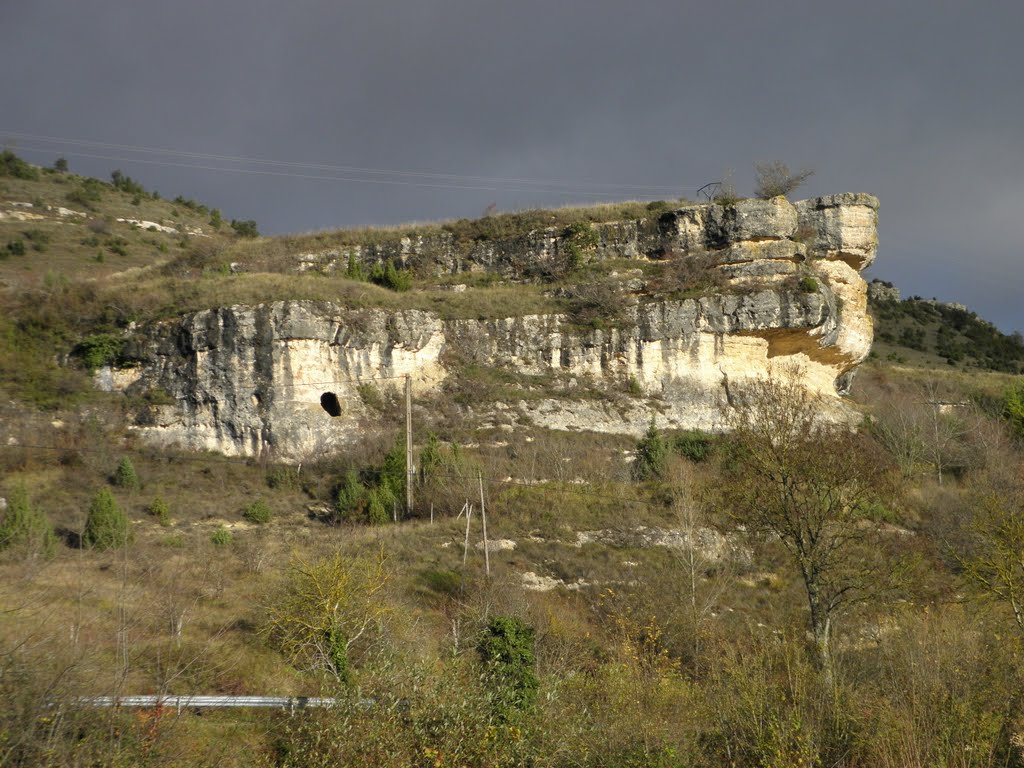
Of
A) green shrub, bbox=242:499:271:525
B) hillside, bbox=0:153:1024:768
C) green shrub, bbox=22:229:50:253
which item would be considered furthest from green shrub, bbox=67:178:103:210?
green shrub, bbox=242:499:271:525

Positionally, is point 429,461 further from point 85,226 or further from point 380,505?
point 85,226

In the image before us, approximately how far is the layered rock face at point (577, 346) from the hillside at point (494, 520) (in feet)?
0.54

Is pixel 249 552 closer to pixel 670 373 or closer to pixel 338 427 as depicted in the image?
pixel 338 427

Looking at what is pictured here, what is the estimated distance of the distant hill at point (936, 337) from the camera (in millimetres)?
60287

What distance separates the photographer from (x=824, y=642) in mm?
13562

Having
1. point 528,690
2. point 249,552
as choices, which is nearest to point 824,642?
point 528,690

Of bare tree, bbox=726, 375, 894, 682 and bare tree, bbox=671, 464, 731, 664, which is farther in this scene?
bare tree, bbox=671, 464, 731, 664

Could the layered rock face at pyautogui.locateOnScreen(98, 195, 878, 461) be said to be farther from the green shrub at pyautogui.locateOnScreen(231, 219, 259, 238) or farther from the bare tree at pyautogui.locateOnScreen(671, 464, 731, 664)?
the green shrub at pyautogui.locateOnScreen(231, 219, 259, 238)

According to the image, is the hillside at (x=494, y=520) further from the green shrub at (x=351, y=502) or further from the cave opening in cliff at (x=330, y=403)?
the cave opening in cliff at (x=330, y=403)

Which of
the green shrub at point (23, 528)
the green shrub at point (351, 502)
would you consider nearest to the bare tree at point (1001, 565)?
the green shrub at point (351, 502)

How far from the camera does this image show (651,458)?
2838 cm

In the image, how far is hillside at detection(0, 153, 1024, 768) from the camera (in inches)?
385

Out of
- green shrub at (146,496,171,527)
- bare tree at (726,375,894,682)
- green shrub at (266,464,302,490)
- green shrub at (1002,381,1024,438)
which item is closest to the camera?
bare tree at (726,375,894,682)

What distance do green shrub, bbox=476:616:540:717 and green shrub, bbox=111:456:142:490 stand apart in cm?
1579
